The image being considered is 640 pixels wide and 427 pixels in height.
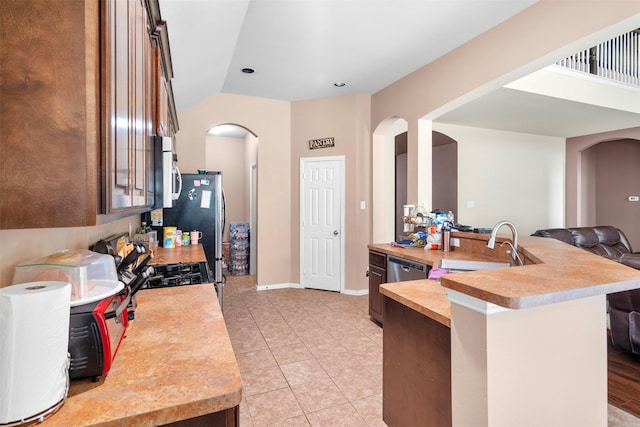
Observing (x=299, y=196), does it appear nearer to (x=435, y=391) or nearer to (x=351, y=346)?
(x=351, y=346)

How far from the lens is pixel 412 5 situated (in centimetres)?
268

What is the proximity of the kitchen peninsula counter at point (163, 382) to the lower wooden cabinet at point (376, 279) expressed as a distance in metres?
2.45

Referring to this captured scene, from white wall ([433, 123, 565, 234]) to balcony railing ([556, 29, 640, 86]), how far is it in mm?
1627

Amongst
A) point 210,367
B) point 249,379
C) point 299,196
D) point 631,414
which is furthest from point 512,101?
point 210,367

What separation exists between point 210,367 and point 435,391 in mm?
997

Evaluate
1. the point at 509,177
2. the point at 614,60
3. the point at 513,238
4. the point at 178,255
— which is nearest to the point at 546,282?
the point at 513,238

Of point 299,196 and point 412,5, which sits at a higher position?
point 412,5

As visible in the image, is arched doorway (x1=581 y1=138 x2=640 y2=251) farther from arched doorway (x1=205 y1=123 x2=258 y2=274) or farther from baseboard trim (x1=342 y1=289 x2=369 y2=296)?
arched doorway (x1=205 y1=123 x2=258 y2=274)

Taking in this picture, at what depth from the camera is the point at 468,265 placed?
2.62 m

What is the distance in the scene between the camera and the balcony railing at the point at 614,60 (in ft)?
14.7

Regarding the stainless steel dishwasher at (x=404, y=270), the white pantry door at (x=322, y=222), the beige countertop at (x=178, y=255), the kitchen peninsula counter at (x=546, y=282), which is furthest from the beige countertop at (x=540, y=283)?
the white pantry door at (x=322, y=222)

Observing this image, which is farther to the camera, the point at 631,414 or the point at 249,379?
the point at 249,379

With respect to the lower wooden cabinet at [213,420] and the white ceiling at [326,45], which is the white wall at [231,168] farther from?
the lower wooden cabinet at [213,420]

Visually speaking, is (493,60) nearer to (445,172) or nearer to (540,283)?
(540,283)
